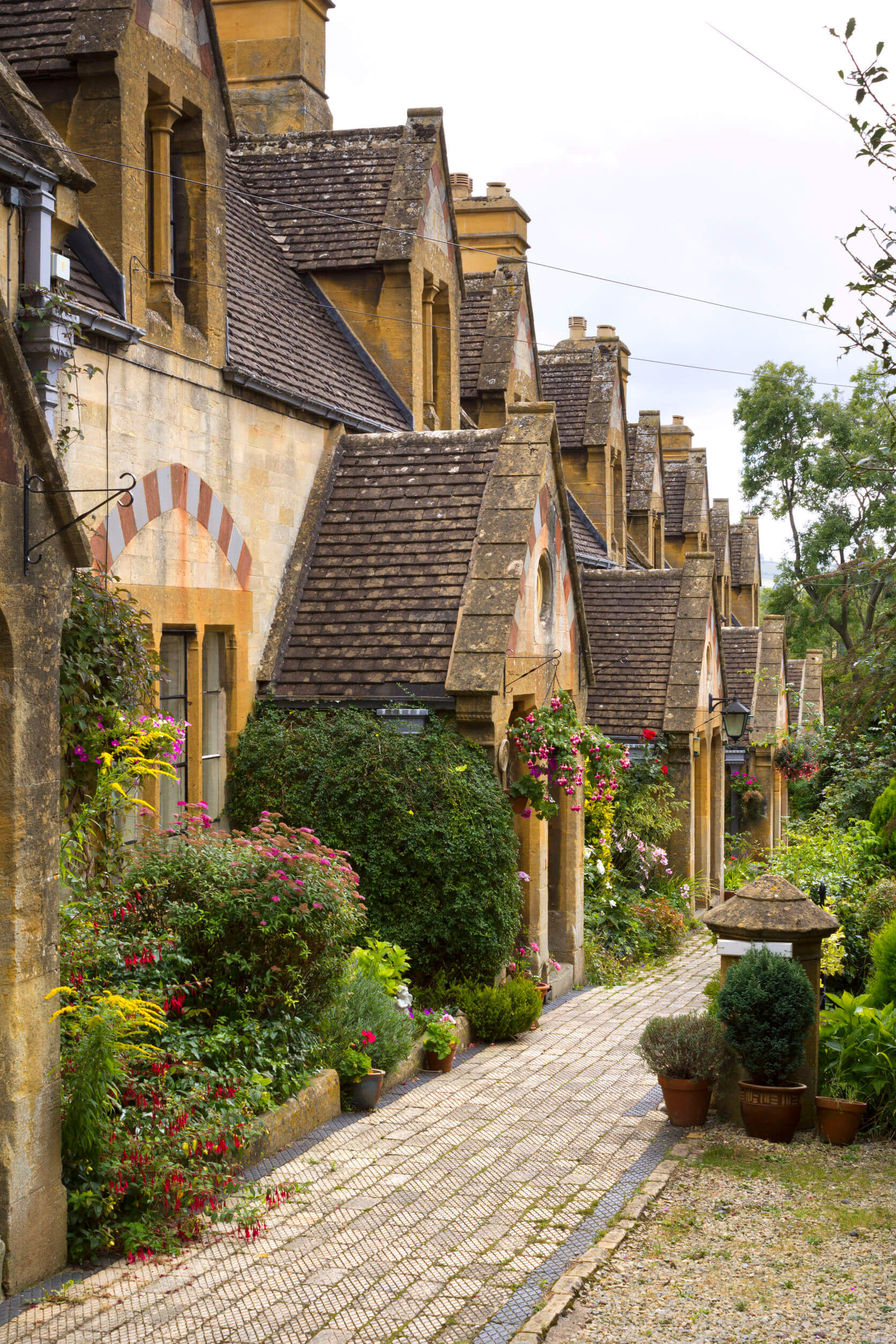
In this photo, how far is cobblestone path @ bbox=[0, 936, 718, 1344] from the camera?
17.9ft

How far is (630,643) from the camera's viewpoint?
21.0 metres

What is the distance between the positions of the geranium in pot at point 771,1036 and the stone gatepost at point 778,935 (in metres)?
0.13

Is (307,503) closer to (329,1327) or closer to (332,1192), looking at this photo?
(332,1192)

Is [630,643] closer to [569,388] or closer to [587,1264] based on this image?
[569,388]

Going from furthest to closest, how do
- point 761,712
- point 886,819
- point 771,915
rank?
point 761,712 < point 886,819 < point 771,915

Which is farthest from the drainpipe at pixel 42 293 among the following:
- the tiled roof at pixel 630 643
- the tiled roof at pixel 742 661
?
the tiled roof at pixel 742 661

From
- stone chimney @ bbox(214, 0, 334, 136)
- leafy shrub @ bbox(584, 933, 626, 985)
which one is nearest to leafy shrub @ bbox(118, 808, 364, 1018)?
leafy shrub @ bbox(584, 933, 626, 985)

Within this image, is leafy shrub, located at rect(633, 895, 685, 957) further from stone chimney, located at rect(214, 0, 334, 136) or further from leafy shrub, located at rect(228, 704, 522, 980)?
stone chimney, located at rect(214, 0, 334, 136)

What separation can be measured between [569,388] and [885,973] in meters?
18.8

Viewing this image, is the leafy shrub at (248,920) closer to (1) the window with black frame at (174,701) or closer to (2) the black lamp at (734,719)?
(1) the window with black frame at (174,701)

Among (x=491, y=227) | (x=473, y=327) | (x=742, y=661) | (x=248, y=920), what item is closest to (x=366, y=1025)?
(x=248, y=920)

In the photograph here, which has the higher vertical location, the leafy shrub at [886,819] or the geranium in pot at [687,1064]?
the leafy shrub at [886,819]

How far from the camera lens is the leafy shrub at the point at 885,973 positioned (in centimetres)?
917

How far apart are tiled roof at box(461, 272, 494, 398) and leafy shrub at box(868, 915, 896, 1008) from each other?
40.3 ft
